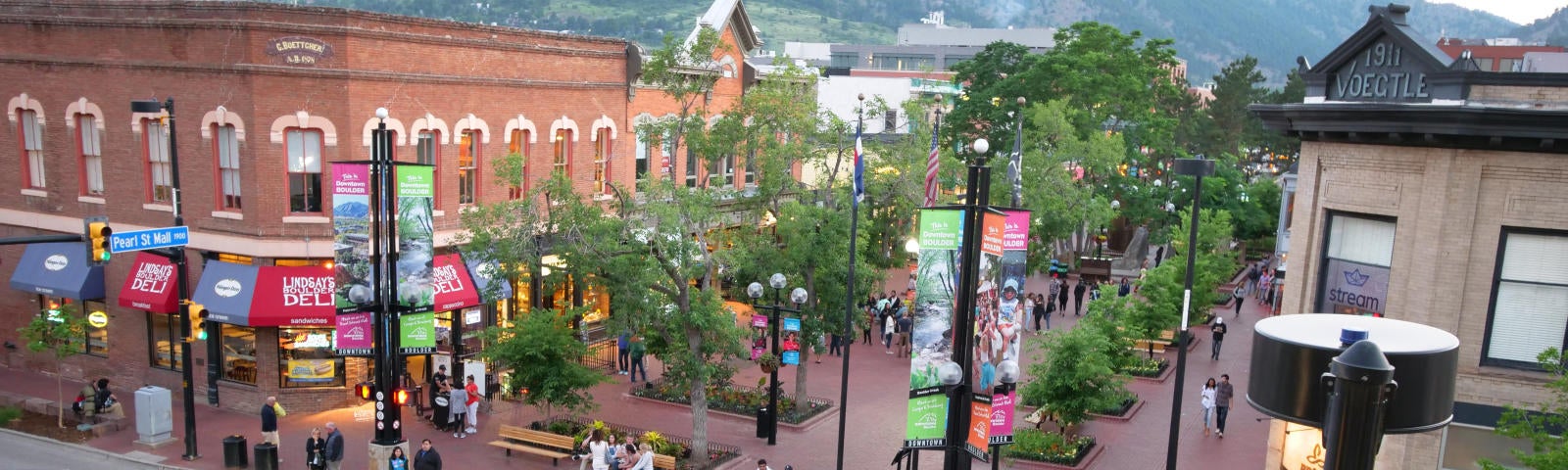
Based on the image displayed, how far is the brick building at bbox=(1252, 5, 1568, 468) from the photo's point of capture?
15055 millimetres

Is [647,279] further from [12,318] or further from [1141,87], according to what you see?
[1141,87]

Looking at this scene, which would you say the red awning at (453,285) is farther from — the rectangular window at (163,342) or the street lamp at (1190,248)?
the street lamp at (1190,248)

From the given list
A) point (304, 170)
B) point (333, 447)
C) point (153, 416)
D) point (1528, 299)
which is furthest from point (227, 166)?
point (1528, 299)

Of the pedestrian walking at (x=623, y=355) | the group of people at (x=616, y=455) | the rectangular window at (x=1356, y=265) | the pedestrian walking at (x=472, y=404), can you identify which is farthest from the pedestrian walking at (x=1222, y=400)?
the pedestrian walking at (x=472, y=404)

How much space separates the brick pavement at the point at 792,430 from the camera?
23.5 metres

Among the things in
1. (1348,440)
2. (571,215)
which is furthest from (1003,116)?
(1348,440)

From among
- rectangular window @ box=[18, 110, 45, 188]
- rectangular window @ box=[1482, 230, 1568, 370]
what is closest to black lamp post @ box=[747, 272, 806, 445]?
rectangular window @ box=[1482, 230, 1568, 370]

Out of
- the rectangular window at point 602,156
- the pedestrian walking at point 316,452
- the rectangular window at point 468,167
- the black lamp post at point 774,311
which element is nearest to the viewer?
the pedestrian walking at point 316,452

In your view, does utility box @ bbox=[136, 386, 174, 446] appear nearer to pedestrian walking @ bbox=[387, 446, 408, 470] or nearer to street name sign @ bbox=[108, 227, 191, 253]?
street name sign @ bbox=[108, 227, 191, 253]

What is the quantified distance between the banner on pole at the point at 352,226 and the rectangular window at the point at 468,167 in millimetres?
9052

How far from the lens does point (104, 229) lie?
1775 centimetres

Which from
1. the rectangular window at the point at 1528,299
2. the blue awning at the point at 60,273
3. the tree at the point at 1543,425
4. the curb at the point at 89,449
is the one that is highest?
the rectangular window at the point at 1528,299

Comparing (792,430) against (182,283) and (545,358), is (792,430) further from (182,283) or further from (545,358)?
(182,283)

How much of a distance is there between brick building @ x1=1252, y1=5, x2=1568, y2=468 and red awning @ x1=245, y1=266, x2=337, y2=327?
68.2ft
